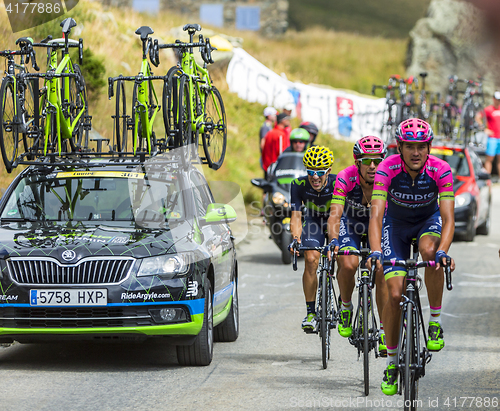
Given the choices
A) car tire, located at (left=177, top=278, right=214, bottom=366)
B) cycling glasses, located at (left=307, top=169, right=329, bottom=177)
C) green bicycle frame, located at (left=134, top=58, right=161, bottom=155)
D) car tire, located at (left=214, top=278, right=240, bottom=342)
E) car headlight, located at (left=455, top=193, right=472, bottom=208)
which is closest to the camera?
car tire, located at (left=177, top=278, right=214, bottom=366)

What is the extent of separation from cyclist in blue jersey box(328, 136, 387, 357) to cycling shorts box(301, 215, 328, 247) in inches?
18.0

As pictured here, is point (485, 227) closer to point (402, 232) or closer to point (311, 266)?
point (311, 266)

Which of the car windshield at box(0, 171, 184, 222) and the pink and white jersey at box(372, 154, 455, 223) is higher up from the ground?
the pink and white jersey at box(372, 154, 455, 223)

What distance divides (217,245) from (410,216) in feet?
7.01

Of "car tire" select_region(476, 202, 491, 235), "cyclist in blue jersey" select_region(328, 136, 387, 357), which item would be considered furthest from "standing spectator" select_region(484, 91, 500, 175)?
"cyclist in blue jersey" select_region(328, 136, 387, 357)

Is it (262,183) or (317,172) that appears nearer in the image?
(317,172)

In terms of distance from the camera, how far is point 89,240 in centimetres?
650

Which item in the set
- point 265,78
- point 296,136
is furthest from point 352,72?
point 296,136

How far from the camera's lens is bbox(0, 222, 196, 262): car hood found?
20.8ft

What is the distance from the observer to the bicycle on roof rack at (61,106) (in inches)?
332

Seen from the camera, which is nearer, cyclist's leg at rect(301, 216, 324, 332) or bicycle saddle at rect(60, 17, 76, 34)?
cyclist's leg at rect(301, 216, 324, 332)

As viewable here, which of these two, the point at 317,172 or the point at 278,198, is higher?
the point at 317,172

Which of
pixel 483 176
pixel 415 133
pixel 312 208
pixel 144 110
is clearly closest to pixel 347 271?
pixel 312 208

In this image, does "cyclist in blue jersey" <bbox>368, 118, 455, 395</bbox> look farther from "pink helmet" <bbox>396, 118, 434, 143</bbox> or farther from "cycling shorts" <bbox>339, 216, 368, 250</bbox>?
"cycling shorts" <bbox>339, 216, 368, 250</bbox>
